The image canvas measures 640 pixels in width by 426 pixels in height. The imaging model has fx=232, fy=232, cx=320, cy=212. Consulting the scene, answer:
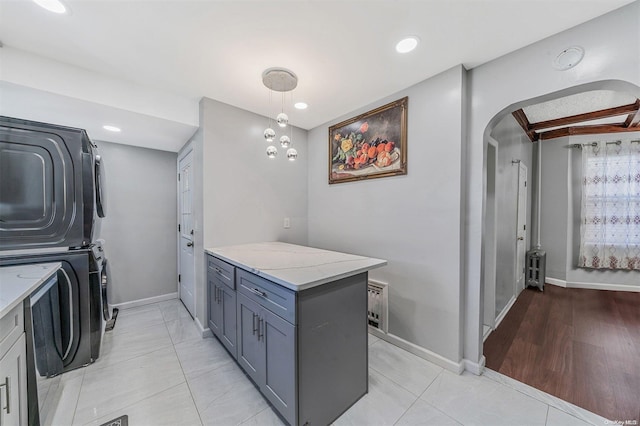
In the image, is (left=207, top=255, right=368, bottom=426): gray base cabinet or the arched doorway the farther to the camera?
the arched doorway

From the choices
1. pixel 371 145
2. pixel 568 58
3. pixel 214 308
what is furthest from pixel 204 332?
pixel 568 58

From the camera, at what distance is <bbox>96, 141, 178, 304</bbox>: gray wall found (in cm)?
302

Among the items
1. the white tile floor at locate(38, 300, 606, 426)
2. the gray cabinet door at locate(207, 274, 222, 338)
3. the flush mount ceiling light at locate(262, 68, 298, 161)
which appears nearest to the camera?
the white tile floor at locate(38, 300, 606, 426)

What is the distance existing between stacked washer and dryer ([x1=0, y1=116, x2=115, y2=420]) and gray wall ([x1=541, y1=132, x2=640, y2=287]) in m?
6.35

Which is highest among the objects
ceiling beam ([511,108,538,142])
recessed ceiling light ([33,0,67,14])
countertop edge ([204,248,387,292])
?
ceiling beam ([511,108,538,142])

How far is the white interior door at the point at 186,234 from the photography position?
2.80 meters

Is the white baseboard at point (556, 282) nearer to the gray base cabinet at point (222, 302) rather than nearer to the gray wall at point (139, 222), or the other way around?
the gray base cabinet at point (222, 302)

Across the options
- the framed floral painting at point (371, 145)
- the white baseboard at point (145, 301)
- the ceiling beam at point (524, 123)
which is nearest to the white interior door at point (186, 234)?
the white baseboard at point (145, 301)

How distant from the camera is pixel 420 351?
211cm

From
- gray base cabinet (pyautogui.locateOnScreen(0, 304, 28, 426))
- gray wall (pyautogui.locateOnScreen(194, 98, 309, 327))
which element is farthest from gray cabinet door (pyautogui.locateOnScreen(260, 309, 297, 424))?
gray wall (pyautogui.locateOnScreen(194, 98, 309, 327))

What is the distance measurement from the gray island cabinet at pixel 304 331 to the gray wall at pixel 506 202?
1974mm

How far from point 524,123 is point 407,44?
2.85 metres

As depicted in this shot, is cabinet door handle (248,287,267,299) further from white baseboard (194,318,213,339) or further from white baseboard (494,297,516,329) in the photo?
white baseboard (494,297,516,329)

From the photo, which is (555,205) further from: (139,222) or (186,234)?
(139,222)
